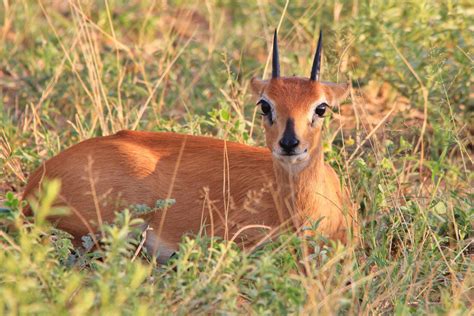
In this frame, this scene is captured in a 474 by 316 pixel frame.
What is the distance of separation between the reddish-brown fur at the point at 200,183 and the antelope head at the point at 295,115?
0.05 feet

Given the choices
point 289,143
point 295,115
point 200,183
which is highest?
point 295,115

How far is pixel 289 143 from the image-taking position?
624 centimetres

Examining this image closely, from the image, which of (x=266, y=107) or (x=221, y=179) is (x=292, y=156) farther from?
(x=221, y=179)

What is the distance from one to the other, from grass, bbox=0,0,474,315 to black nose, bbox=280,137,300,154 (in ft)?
1.89

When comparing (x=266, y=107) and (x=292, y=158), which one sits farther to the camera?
(x=266, y=107)

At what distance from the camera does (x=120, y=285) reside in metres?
4.80

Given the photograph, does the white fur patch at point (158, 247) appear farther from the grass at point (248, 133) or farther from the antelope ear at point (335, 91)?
the antelope ear at point (335, 91)

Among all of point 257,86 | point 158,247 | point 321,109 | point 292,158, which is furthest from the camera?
point 158,247

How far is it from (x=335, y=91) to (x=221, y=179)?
3.42ft

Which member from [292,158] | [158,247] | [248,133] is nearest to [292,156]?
[292,158]

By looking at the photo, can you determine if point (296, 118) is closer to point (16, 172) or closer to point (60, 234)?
point (60, 234)

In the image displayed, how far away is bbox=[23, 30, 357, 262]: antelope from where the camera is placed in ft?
21.6

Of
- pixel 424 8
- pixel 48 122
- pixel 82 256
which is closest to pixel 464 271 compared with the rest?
pixel 82 256

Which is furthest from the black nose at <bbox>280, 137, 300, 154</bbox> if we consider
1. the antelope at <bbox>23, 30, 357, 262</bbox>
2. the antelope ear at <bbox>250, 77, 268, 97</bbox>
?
the antelope ear at <bbox>250, 77, 268, 97</bbox>
